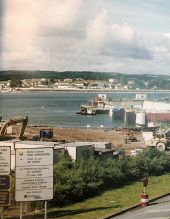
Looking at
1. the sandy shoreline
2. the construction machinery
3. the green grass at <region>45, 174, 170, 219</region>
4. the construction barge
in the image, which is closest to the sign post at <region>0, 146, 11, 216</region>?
the green grass at <region>45, 174, 170, 219</region>

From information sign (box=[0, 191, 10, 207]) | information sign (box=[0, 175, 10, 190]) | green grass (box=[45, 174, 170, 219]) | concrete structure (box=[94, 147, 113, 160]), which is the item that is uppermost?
information sign (box=[0, 175, 10, 190])

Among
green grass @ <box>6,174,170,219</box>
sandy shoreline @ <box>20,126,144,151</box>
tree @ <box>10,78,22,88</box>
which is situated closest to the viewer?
green grass @ <box>6,174,170,219</box>

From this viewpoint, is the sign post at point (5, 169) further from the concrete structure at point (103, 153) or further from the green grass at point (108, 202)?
the concrete structure at point (103, 153)

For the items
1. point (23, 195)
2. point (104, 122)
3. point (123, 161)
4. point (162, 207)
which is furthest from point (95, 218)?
point (104, 122)

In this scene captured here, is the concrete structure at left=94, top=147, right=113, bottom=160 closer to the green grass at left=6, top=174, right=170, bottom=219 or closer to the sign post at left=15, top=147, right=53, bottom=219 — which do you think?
the green grass at left=6, top=174, right=170, bottom=219

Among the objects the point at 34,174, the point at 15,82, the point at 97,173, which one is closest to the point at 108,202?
the point at 97,173

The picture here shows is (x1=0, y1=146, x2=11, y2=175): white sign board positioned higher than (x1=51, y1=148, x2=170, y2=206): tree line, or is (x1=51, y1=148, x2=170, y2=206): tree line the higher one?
(x1=0, y1=146, x2=11, y2=175): white sign board

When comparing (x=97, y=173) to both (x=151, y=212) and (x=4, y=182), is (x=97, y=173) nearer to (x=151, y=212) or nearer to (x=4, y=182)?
(x=151, y=212)
